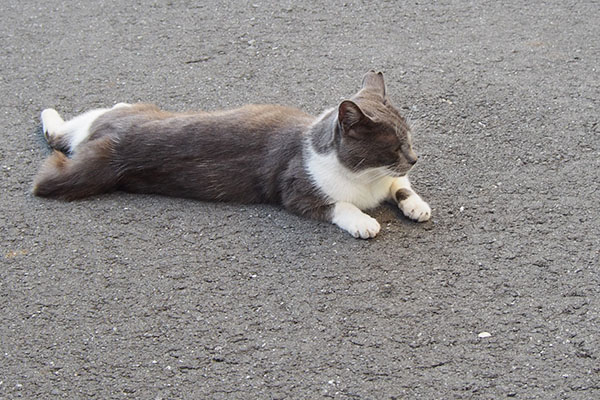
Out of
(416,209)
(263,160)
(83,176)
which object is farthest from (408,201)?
(83,176)

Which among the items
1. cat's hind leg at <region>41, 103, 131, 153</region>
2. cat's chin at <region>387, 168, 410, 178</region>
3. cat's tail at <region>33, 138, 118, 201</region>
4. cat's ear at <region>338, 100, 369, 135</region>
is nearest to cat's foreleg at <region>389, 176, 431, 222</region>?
cat's chin at <region>387, 168, 410, 178</region>

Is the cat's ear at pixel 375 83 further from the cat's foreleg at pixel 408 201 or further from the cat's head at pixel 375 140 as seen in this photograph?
the cat's foreleg at pixel 408 201

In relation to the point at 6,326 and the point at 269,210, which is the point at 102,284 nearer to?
the point at 6,326

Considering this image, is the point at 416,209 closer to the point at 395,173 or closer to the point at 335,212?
the point at 395,173

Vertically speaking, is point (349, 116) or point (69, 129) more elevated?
point (349, 116)

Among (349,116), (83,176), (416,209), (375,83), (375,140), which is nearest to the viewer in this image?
(349,116)

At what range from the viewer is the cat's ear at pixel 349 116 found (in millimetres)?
4183

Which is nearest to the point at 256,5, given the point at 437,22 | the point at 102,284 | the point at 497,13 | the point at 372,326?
the point at 437,22

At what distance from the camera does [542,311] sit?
3.81m

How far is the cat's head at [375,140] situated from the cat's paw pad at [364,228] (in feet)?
0.98

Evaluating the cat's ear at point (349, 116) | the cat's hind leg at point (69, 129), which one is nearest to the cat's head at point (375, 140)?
the cat's ear at point (349, 116)

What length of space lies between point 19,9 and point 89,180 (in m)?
3.40

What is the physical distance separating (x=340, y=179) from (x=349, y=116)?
451mm

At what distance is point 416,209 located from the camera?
449cm
